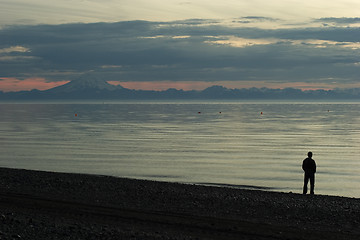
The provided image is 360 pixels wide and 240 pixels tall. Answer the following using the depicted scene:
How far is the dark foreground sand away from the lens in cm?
1465

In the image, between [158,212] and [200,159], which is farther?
[200,159]

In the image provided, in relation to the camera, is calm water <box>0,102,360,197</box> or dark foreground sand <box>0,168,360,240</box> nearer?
dark foreground sand <box>0,168,360,240</box>

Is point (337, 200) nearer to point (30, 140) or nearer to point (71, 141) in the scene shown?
point (71, 141)

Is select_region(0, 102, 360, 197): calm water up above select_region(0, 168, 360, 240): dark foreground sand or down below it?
Result: below

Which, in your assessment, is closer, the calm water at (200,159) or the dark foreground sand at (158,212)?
the dark foreground sand at (158,212)

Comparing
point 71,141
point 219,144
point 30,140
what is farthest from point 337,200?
point 30,140

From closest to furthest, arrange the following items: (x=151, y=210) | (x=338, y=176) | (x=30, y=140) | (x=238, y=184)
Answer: (x=151, y=210) → (x=238, y=184) → (x=338, y=176) → (x=30, y=140)

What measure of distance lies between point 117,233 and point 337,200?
11.9 m

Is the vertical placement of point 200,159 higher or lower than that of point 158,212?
lower

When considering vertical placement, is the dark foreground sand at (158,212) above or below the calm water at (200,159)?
above

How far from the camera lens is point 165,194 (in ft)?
73.0

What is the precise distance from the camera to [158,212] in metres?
18.1

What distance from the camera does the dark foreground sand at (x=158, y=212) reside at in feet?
48.1

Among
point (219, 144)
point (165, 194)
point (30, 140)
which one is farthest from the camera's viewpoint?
point (30, 140)
